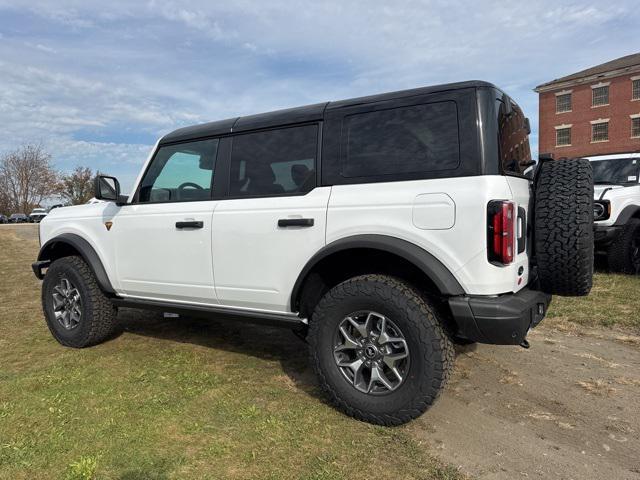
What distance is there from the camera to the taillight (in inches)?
99.1

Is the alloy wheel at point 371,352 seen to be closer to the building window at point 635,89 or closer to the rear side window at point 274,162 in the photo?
the rear side window at point 274,162

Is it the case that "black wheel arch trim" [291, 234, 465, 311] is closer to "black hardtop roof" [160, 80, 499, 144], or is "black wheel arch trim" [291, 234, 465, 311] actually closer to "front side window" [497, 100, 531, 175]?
"front side window" [497, 100, 531, 175]

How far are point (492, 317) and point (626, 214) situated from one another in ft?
18.2

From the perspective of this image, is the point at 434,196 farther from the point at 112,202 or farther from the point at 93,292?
the point at 93,292

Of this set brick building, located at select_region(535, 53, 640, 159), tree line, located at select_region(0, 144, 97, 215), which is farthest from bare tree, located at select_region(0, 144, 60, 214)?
brick building, located at select_region(535, 53, 640, 159)

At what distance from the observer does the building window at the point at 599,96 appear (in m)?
36.4

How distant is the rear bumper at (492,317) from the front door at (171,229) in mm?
1891

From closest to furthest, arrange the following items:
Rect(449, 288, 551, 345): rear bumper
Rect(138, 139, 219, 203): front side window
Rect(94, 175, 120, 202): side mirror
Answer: Rect(449, 288, 551, 345): rear bumper → Rect(138, 139, 219, 203): front side window → Rect(94, 175, 120, 202): side mirror

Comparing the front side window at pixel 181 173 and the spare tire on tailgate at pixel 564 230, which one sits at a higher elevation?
the front side window at pixel 181 173

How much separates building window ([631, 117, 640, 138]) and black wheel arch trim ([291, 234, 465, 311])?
3976 centimetres

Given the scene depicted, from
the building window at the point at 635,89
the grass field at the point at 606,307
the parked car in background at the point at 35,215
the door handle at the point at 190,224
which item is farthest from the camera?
the parked car in background at the point at 35,215

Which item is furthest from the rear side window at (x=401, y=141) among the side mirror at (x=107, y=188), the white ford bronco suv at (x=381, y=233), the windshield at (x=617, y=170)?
the windshield at (x=617, y=170)

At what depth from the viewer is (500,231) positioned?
2525 mm

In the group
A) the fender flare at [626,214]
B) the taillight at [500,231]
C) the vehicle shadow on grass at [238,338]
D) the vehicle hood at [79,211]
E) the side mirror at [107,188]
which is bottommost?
the vehicle shadow on grass at [238,338]
